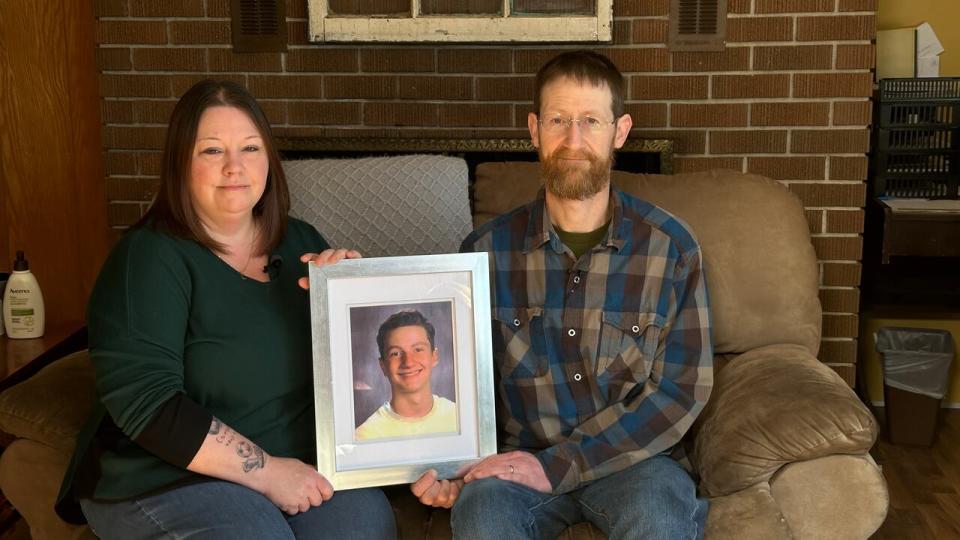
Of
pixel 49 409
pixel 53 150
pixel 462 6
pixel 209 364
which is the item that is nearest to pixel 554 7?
pixel 462 6

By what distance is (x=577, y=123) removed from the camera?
6.31ft

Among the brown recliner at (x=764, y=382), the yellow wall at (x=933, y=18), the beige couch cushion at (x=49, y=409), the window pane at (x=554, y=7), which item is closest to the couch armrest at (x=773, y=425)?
the brown recliner at (x=764, y=382)

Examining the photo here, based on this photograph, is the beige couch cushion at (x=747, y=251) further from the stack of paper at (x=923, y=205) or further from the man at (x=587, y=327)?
the stack of paper at (x=923, y=205)

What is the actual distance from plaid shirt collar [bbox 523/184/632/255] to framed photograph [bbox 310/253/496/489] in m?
0.17

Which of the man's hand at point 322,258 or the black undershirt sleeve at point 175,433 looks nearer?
the black undershirt sleeve at point 175,433

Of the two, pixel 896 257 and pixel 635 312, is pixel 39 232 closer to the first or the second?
pixel 635 312

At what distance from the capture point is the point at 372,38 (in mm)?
3113

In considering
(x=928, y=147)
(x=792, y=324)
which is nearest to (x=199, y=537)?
(x=792, y=324)

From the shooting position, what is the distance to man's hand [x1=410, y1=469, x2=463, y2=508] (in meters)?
1.83

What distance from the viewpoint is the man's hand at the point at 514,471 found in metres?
1.83

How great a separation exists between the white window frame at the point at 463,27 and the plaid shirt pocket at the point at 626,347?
1.36 meters

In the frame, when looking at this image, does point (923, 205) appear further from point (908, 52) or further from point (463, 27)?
point (463, 27)

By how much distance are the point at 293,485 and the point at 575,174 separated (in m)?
0.74

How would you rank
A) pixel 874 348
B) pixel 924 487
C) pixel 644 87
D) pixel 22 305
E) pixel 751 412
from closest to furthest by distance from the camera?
pixel 751 412, pixel 22 305, pixel 924 487, pixel 644 87, pixel 874 348
